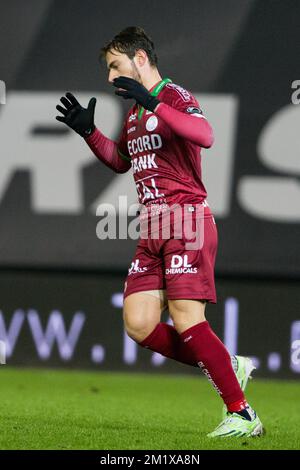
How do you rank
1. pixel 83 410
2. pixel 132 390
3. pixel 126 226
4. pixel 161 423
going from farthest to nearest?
pixel 126 226
pixel 132 390
pixel 83 410
pixel 161 423

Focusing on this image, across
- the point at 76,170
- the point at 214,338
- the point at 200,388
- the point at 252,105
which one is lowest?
the point at 200,388

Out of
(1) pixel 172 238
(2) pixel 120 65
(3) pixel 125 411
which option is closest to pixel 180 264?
(1) pixel 172 238

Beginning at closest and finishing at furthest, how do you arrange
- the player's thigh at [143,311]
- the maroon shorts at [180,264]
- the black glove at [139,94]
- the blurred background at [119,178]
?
the black glove at [139,94]
the maroon shorts at [180,264]
the player's thigh at [143,311]
the blurred background at [119,178]

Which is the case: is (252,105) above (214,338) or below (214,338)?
above

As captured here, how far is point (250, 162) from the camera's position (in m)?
7.71

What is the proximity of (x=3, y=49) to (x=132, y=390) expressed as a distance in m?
2.65

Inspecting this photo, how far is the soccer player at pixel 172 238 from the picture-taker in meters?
4.71

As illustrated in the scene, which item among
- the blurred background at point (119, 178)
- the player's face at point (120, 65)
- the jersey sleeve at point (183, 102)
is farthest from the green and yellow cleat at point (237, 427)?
the blurred background at point (119, 178)

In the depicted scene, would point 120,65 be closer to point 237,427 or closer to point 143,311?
point 143,311

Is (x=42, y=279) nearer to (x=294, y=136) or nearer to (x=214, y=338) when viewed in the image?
(x=294, y=136)

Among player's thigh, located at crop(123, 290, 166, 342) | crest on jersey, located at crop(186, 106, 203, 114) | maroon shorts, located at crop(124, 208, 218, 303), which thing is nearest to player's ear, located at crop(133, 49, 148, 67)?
crest on jersey, located at crop(186, 106, 203, 114)

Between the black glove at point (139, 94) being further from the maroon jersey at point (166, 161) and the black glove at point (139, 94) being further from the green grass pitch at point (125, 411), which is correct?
the green grass pitch at point (125, 411)

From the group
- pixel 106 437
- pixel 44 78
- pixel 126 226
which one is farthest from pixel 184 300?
pixel 44 78

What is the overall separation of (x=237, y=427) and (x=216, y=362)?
30 cm
